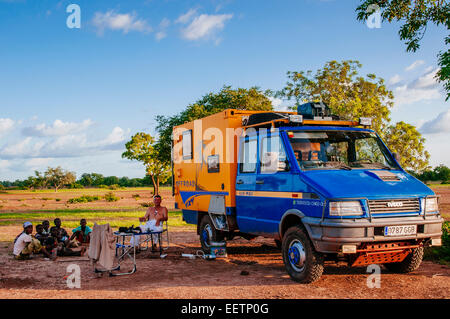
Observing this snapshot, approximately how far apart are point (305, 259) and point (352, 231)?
1.05m

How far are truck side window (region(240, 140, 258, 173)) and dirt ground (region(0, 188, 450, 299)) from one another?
2072mm

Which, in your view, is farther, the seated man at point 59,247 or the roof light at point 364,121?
the seated man at point 59,247

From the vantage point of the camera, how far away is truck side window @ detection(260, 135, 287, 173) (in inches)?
317

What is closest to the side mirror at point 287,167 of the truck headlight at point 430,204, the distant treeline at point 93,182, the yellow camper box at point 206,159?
the yellow camper box at point 206,159

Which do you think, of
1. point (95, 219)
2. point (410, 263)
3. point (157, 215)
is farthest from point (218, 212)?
point (95, 219)

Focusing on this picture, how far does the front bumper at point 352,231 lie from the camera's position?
6.70 meters

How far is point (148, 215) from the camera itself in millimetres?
11750

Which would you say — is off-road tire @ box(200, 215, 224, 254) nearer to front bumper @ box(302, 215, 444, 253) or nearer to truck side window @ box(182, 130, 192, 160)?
truck side window @ box(182, 130, 192, 160)

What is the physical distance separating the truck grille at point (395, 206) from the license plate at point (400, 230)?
0.25m

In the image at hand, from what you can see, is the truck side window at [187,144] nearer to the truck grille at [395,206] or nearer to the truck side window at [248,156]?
the truck side window at [248,156]

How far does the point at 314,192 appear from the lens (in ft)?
23.2

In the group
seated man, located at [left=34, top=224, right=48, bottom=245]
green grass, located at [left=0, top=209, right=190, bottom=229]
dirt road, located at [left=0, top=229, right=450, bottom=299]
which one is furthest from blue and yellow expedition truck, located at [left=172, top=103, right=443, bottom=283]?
green grass, located at [left=0, top=209, right=190, bottom=229]
